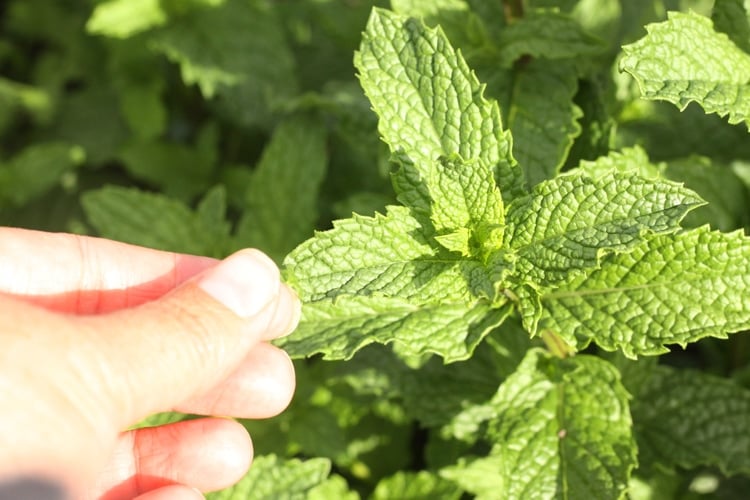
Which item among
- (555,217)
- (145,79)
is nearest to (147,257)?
(555,217)

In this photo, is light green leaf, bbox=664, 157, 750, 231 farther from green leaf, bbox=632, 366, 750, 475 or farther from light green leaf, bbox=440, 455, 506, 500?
light green leaf, bbox=440, 455, 506, 500

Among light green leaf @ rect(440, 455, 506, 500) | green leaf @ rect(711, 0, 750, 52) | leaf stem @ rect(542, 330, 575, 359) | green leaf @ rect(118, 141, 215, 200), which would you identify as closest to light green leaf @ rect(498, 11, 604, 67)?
green leaf @ rect(711, 0, 750, 52)

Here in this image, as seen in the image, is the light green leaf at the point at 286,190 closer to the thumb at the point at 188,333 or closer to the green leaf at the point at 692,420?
the thumb at the point at 188,333

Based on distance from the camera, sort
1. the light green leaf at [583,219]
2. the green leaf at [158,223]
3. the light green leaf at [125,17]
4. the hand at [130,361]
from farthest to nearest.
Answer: the light green leaf at [125,17] → the green leaf at [158,223] → the light green leaf at [583,219] → the hand at [130,361]

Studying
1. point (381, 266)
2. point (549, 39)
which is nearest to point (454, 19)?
point (549, 39)

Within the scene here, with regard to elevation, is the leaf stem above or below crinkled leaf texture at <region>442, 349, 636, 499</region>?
above

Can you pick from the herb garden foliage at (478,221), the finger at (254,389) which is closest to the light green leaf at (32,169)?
the herb garden foliage at (478,221)

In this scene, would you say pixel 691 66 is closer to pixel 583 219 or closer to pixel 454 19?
pixel 583 219

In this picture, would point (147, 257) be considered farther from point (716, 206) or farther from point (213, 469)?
point (716, 206)
